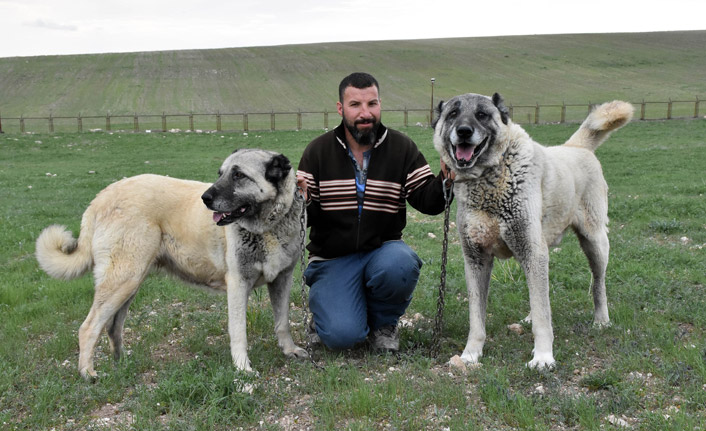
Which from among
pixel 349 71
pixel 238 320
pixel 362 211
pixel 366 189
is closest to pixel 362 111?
pixel 366 189

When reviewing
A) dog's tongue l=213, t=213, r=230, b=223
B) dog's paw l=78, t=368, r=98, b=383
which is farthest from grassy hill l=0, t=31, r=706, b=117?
dog's paw l=78, t=368, r=98, b=383

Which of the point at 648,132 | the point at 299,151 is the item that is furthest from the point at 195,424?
the point at 648,132

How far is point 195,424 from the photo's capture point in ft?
11.2

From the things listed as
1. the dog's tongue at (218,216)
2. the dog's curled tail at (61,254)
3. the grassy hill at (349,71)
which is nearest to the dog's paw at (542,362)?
the dog's tongue at (218,216)

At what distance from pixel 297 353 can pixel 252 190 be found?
1.47m

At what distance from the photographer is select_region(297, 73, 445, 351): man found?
15.9ft

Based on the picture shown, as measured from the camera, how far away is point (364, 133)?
4914 mm

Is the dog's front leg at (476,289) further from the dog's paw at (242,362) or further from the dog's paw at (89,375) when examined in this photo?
the dog's paw at (89,375)

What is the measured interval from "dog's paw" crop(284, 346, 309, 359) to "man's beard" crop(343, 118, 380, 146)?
1877 mm

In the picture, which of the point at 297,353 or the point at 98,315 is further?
the point at 297,353

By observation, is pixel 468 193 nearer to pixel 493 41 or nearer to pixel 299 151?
pixel 299 151

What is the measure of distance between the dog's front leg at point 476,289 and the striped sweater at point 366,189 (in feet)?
1.97

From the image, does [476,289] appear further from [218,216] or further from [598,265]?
[218,216]

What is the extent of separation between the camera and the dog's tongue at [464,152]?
4195 millimetres
